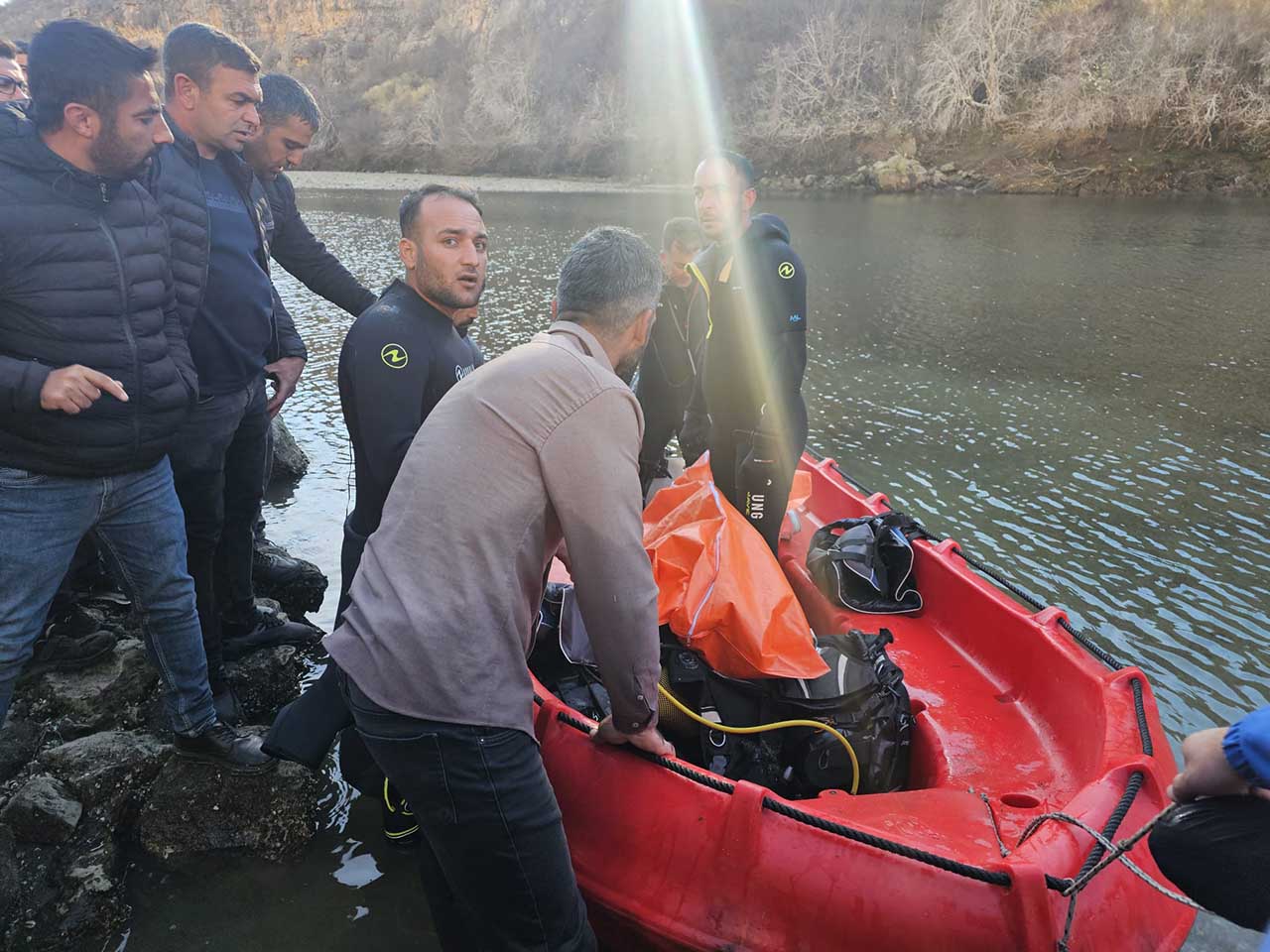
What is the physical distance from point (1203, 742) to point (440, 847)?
5.20ft

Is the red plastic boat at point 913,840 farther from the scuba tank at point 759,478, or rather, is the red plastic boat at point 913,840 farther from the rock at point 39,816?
the rock at point 39,816

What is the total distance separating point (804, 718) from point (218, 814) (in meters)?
2.27

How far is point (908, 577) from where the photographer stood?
4.05m

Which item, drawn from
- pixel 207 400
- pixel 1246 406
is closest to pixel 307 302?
pixel 207 400

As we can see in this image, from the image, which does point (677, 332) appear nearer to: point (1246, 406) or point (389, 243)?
point (1246, 406)

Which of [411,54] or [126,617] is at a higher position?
[411,54]

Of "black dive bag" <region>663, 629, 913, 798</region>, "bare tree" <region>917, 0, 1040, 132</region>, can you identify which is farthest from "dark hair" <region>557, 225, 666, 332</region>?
"bare tree" <region>917, 0, 1040, 132</region>

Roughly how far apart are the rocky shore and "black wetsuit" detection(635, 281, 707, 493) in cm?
283

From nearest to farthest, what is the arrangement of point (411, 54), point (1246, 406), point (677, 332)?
1. point (677, 332)
2. point (1246, 406)
3. point (411, 54)

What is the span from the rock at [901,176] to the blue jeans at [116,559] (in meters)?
35.8

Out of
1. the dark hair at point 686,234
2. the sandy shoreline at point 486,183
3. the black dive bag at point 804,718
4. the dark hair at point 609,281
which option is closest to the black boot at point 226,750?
the black dive bag at point 804,718

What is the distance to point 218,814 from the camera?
317cm

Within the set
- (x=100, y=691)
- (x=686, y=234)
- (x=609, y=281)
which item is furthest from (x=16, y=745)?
(x=686, y=234)

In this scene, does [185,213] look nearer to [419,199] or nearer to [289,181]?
[419,199]
